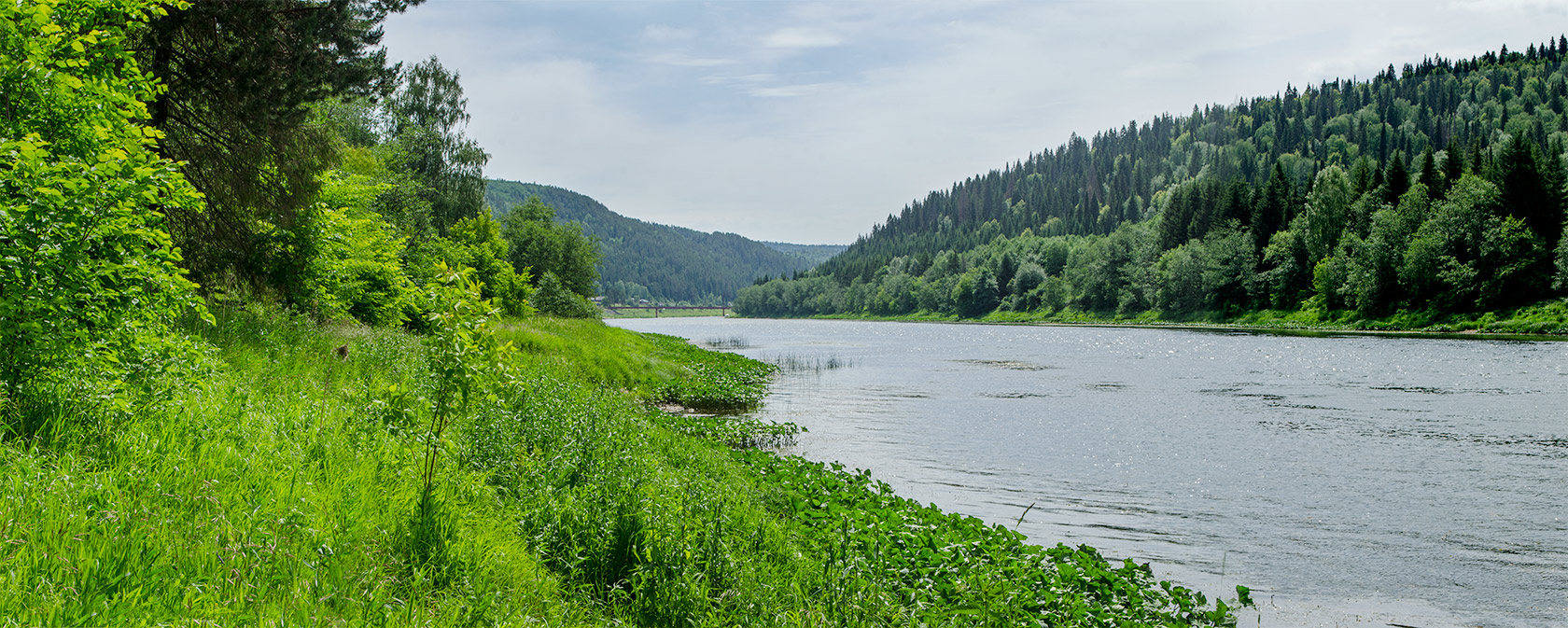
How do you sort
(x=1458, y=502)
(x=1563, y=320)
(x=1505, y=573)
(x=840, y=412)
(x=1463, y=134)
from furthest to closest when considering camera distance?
1. (x=1463, y=134)
2. (x=1563, y=320)
3. (x=840, y=412)
4. (x=1458, y=502)
5. (x=1505, y=573)

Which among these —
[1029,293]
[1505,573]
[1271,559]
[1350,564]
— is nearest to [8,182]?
[1271,559]

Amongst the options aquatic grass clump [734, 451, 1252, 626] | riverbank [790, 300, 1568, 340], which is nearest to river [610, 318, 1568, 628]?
aquatic grass clump [734, 451, 1252, 626]

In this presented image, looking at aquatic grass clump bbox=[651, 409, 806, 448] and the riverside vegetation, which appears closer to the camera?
the riverside vegetation

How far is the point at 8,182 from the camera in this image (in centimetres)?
667

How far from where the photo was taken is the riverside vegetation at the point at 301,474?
5.43 meters

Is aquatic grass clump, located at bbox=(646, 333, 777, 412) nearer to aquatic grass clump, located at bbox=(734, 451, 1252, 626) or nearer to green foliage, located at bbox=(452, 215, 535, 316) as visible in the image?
green foliage, located at bbox=(452, 215, 535, 316)

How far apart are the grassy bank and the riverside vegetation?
0.10 ft

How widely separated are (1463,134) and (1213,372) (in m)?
203

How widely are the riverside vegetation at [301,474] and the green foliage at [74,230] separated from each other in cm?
3

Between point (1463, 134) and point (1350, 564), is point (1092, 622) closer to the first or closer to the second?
point (1350, 564)

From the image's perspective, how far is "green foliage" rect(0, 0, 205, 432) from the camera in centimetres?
625

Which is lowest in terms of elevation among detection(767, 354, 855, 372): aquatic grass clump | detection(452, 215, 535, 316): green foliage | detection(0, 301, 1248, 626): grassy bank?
detection(767, 354, 855, 372): aquatic grass clump

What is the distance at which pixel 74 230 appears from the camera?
6469 mm

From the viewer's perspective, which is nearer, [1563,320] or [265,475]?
[265,475]
